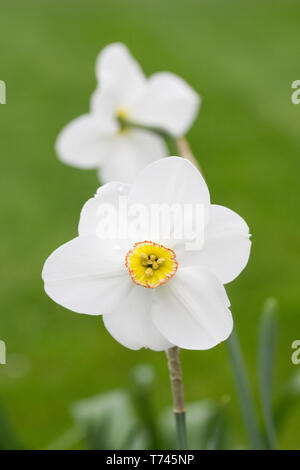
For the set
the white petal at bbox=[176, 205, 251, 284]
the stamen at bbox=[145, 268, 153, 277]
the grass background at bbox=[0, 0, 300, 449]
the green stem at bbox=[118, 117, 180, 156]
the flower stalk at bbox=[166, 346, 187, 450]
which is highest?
the grass background at bbox=[0, 0, 300, 449]

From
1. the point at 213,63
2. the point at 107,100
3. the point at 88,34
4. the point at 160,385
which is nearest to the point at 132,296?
the point at 107,100

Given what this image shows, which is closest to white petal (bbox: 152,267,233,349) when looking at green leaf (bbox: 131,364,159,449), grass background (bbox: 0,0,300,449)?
green leaf (bbox: 131,364,159,449)

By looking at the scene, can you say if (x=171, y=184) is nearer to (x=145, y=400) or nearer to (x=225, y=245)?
(x=225, y=245)

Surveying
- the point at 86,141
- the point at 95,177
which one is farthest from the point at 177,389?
the point at 95,177

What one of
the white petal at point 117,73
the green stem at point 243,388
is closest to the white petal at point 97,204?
the green stem at point 243,388

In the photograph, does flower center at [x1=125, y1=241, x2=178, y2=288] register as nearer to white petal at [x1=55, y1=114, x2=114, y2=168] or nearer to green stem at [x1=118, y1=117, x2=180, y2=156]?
green stem at [x1=118, y1=117, x2=180, y2=156]
